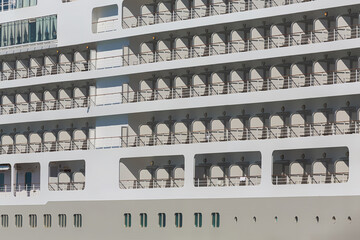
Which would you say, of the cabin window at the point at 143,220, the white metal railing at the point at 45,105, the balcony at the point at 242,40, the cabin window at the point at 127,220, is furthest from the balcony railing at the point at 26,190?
the balcony at the point at 242,40

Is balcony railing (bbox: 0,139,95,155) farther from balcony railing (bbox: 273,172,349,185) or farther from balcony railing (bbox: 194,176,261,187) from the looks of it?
balcony railing (bbox: 273,172,349,185)

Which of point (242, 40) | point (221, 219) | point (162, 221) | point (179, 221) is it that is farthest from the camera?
point (242, 40)

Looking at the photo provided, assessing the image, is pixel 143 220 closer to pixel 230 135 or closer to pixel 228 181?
pixel 228 181

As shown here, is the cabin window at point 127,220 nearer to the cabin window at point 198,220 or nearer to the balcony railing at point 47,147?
the cabin window at point 198,220

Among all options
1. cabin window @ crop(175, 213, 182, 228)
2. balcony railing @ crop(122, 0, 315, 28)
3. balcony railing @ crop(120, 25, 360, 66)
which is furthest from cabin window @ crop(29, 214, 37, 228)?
balcony railing @ crop(122, 0, 315, 28)

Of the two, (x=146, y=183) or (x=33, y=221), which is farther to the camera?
(x=33, y=221)

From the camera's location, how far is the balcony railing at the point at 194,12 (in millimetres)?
47000

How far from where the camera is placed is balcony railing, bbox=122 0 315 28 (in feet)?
154

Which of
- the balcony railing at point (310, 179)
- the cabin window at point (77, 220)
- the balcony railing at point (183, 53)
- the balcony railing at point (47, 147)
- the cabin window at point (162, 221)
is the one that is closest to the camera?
the balcony railing at point (310, 179)

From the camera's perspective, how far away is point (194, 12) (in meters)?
48.7

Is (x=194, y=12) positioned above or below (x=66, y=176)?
above

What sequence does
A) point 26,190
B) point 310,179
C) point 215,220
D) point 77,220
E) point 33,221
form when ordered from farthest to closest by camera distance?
point 26,190
point 33,221
point 77,220
point 215,220
point 310,179

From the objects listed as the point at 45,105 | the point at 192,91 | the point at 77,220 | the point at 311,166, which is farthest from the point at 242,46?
the point at 45,105

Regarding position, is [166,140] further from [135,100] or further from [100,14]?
[100,14]
